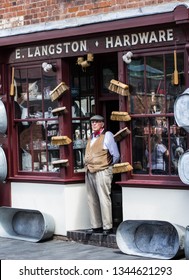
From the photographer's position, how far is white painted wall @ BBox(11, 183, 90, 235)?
1167 cm

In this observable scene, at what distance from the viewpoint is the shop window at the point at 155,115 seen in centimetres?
1038

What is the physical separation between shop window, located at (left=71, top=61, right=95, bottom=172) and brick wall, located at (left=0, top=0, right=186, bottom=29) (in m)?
0.83

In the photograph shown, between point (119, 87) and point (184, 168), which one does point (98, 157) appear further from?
point (184, 168)

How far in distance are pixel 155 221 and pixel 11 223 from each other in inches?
119

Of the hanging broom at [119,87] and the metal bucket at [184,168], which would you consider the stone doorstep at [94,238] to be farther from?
the hanging broom at [119,87]

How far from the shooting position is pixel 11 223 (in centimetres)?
1248

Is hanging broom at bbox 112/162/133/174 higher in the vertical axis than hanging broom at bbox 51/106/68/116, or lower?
lower

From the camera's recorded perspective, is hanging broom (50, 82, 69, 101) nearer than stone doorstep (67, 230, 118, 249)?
No

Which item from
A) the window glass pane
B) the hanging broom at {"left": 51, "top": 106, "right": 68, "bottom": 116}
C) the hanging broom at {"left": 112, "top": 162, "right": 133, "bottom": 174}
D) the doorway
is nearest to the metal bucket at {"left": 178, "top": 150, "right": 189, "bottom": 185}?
the window glass pane

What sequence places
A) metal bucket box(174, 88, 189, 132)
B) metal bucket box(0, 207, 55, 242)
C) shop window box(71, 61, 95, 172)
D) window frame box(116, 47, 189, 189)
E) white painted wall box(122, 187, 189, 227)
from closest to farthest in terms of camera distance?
metal bucket box(174, 88, 189, 132) → white painted wall box(122, 187, 189, 227) → window frame box(116, 47, 189, 189) → metal bucket box(0, 207, 55, 242) → shop window box(71, 61, 95, 172)

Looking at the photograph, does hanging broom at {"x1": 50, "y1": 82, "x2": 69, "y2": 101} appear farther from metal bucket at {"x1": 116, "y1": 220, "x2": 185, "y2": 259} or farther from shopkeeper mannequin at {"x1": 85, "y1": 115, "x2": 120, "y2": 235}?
metal bucket at {"x1": 116, "y1": 220, "x2": 185, "y2": 259}

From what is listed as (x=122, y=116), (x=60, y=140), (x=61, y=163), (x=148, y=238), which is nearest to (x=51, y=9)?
(x=60, y=140)

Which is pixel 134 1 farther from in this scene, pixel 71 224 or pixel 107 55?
pixel 71 224

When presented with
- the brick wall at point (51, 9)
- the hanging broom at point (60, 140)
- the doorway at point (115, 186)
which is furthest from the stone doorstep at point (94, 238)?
the brick wall at point (51, 9)
